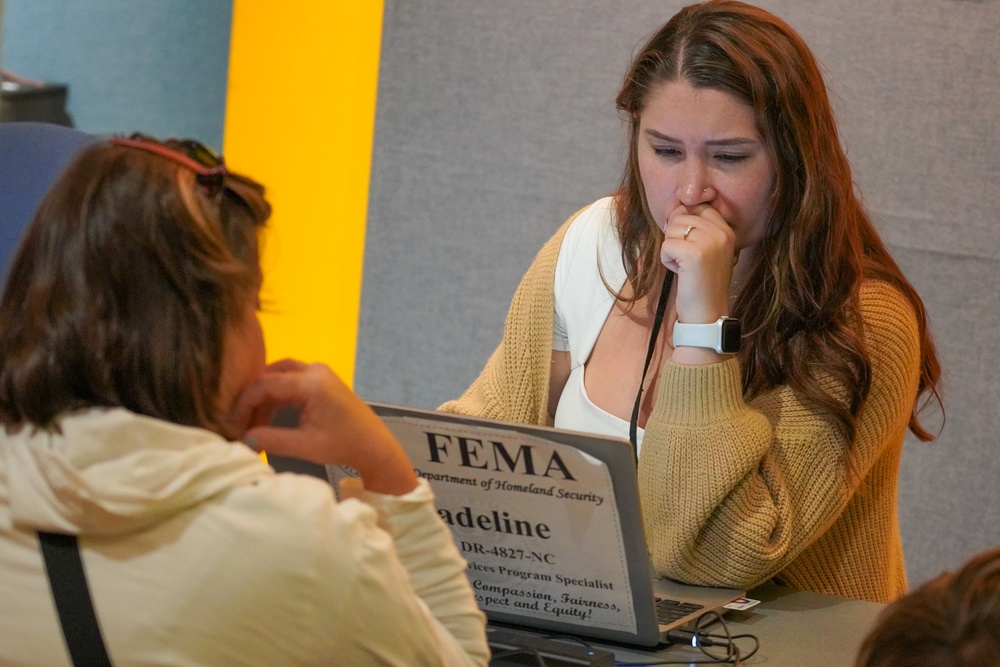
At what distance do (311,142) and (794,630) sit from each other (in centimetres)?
217

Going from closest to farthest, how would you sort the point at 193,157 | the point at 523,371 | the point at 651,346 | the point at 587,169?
the point at 193,157 < the point at 651,346 < the point at 523,371 < the point at 587,169

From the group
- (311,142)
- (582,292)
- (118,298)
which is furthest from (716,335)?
(311,142)

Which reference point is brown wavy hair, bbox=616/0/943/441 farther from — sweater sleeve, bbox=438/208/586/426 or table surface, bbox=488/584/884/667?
sweater sleeve, bbox=438/208/586/426

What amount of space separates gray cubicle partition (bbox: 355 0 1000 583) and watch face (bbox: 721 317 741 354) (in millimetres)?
1184

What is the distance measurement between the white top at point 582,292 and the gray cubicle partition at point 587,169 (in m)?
0.92

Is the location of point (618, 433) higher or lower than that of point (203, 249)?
lower

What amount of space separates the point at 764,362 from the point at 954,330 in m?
1.12

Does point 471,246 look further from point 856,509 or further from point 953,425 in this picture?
point 856,509

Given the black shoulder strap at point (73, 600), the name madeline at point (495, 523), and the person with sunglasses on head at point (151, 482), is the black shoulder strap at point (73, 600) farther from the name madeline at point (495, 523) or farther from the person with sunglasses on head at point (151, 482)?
the name madeline at point (495, 523)

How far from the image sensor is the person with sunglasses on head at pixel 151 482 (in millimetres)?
855

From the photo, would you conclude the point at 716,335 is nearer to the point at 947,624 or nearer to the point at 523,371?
the point at 523,371

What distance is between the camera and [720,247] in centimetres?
156

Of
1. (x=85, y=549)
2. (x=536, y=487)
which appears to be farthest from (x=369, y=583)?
(x=536, y=487)

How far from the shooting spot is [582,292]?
187 cm
